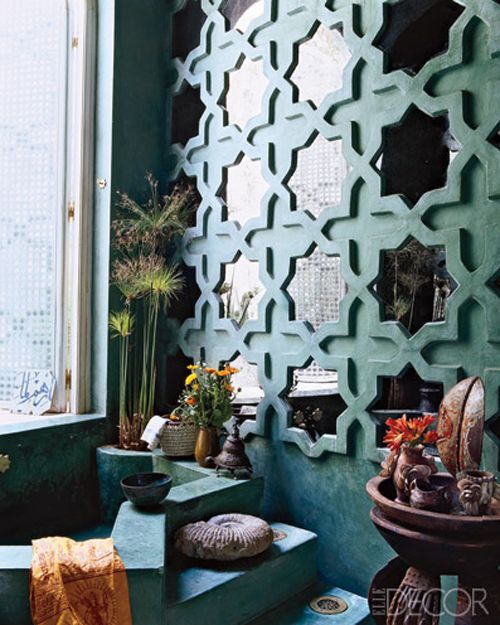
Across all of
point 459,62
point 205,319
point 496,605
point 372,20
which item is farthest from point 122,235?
point 496,605

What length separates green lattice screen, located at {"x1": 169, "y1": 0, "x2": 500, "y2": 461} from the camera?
108 inches

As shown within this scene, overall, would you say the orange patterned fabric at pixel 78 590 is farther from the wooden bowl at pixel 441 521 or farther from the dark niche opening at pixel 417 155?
the dark niche opening at pixel 417 155

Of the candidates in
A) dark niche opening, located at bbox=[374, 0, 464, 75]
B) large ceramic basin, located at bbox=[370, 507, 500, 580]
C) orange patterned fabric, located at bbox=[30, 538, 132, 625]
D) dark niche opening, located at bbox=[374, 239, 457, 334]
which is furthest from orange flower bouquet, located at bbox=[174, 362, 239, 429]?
dark niche opening, located at bbox=[374, 0, 464, 75]

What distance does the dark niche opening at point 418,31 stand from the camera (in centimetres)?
482

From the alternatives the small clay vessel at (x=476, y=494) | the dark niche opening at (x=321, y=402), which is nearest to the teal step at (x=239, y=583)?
the small clay vessel at (x=476, y=494)

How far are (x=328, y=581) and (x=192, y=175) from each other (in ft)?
9.33

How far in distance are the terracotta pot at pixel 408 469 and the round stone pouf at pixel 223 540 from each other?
0.96 m

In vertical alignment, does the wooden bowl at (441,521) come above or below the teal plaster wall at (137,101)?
below

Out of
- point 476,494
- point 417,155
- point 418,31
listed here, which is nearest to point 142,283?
point 476,494

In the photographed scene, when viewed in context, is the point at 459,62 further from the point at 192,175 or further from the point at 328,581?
the point at 328,581

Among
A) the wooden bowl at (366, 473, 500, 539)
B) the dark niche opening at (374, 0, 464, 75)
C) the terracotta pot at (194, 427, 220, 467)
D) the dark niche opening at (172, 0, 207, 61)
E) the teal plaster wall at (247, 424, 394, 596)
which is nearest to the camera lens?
the wooden bowl at (366, 473, 500, 539)

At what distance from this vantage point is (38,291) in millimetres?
4266

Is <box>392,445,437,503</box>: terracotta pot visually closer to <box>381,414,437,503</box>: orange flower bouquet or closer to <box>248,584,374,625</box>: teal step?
<box>381,414,437,503</box>: orange flower bouquet

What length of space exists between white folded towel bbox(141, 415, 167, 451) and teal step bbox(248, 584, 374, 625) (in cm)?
129
